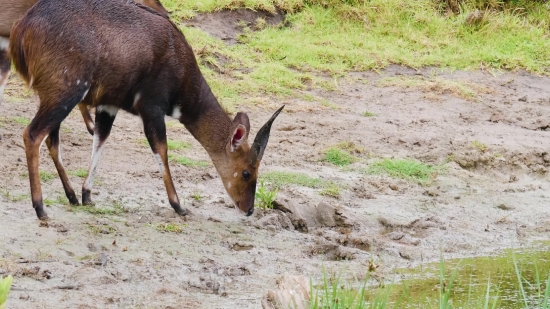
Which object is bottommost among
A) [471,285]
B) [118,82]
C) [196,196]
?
[196,196]

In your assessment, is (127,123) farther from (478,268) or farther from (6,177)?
(478,268)

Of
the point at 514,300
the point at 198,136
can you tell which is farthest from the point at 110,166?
the point at 514,300

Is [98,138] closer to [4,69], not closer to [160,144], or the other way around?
[160,144]

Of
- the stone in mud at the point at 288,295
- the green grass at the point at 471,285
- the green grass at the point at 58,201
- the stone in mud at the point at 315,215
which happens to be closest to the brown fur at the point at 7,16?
the green grass at the point at 58,201

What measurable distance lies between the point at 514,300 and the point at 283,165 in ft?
11.8

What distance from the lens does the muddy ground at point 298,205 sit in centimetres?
620

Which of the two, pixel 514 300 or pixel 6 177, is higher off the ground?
pixel 514 300

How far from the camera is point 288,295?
5008mm

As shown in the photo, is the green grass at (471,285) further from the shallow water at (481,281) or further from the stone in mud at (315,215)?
the stone in mud at (315,215)

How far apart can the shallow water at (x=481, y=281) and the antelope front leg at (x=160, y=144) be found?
2047 millimetres

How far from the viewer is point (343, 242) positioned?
7562mm

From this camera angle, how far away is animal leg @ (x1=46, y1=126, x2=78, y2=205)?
24.4 ft

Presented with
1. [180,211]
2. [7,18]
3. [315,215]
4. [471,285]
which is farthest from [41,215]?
[471,285]

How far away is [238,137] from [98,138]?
48.1 inches
